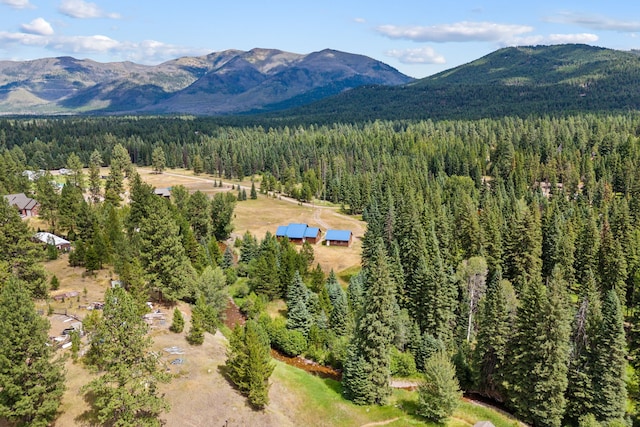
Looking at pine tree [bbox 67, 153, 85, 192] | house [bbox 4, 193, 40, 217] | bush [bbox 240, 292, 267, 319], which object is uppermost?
pine tree [bbox 67, 153, 85, 192]

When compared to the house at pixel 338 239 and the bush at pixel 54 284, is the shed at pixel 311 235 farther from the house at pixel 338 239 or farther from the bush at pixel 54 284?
the bush at pixel 54 284

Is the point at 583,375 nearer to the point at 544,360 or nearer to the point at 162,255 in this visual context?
the point at 544,360

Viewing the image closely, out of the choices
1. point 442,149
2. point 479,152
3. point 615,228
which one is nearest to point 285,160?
point 442,149

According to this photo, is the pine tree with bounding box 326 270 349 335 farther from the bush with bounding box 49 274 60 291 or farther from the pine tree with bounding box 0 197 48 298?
the pine tree with bounding box 0 197 48 298

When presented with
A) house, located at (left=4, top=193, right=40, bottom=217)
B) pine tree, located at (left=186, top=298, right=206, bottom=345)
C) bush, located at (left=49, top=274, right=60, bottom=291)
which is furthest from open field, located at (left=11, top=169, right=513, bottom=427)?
house, located at (left=4, top=193, right=40, bottom=217)

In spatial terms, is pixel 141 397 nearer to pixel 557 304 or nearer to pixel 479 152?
pixel 557 304

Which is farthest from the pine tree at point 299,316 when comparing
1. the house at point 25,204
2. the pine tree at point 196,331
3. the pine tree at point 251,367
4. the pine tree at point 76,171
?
the pine tree at point 76,171
